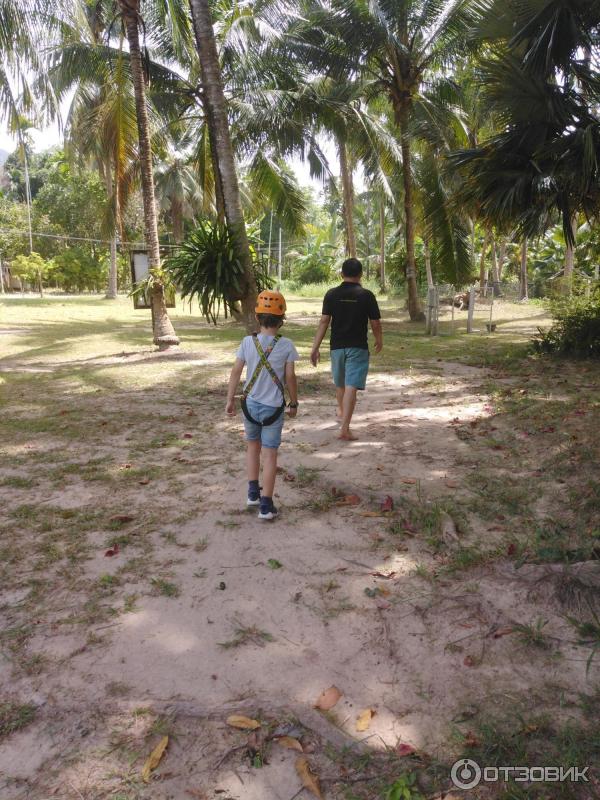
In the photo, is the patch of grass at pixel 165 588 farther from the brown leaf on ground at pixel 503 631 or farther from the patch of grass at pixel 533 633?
the patch of grass at pixel 533 633

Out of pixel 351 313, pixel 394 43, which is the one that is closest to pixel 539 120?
pixel 351 313

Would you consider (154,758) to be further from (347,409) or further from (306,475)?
(347,409)

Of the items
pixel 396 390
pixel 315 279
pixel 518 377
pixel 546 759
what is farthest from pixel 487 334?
pixel 315 279

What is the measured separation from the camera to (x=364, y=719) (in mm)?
2447

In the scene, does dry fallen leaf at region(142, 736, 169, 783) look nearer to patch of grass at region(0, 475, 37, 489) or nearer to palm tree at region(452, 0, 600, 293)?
patch of grass at region(0, 475, 37, 489)

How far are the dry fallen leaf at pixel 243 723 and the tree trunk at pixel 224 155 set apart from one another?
636 centimetres

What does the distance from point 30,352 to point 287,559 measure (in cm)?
1128

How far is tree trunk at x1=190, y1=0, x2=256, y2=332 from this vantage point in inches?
332

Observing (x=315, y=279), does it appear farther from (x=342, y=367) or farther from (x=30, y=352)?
(x=342, y=367)

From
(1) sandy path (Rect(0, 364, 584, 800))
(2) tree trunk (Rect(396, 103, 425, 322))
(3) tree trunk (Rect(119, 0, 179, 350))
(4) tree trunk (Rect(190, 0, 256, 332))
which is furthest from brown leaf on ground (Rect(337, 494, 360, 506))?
(2) tree trunk (Rect(396, 103, 425, 322))

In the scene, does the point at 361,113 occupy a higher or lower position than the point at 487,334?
higher

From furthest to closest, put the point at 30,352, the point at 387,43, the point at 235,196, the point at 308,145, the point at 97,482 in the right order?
the point at 308,145 < the point at 387,43 < the point at 30,352 < the point at 235,196 < the point at 97,482

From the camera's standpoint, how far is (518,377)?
9.48 meters

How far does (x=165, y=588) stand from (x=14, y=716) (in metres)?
1.08
